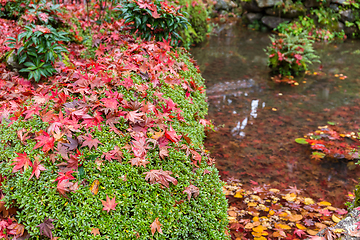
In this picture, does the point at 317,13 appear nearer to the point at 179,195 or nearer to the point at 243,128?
the point at 243,128

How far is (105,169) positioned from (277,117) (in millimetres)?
4044

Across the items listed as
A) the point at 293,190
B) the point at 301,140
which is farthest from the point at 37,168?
the point at 301,140

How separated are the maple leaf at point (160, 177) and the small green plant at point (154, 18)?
A: 2.55 metres

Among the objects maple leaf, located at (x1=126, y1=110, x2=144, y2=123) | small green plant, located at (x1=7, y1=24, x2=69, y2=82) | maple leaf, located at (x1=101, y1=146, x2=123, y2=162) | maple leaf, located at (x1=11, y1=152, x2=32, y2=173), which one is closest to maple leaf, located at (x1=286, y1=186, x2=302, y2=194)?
maple leaf, located at (x1=126, y1=110, x2=144, y2=123)

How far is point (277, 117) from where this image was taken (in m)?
A: 5.02

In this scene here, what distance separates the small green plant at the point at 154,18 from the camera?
375 cm

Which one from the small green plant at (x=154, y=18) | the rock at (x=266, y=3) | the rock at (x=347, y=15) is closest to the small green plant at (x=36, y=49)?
the small green plant at (x=154, y=18)

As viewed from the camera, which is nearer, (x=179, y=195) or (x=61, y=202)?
(x=61, y=202)

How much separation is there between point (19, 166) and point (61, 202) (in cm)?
40

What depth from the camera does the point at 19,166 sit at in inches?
69.1

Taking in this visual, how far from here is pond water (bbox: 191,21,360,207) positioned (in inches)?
140

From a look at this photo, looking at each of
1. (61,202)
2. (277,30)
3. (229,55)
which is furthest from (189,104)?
(277,30)

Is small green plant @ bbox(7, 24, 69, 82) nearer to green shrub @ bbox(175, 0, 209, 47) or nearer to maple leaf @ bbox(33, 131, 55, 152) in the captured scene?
maple leaf @ bbox(33, 131, 55, 152)

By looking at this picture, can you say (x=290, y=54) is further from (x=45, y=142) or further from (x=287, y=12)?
(x=45, y=142)
